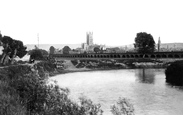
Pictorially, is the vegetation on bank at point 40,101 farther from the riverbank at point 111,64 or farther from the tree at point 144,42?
the tree at point 144,42

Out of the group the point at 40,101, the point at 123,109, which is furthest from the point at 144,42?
the point at 123,109

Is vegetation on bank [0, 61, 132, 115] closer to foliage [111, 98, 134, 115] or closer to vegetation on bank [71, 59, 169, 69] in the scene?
foliage [111, 98, 134, 115]

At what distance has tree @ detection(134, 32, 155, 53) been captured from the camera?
413ft

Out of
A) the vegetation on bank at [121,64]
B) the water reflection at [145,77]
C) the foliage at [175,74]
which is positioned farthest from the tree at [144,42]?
the foliage at [175,74]

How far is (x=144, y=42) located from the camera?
126 m

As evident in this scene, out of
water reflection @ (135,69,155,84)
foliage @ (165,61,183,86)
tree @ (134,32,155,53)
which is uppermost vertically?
tree @ (134,32,155,53)

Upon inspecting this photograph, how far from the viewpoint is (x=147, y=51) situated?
128 metres

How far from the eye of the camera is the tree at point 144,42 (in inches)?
4956

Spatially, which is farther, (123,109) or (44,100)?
(44,100)

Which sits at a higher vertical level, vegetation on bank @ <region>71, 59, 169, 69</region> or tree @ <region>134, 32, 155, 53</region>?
tree @ <region>134, 32, 155, 53</region>

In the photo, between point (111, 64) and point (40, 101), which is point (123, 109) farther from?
point (111, 64)

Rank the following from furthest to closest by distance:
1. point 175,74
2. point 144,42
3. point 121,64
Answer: point 144,42 → point 121,64 → point 175,74

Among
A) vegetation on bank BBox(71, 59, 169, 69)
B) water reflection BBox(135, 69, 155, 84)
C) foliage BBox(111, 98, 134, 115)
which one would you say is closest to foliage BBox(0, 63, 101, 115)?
foliage BBox(111, 98, 134, 115)

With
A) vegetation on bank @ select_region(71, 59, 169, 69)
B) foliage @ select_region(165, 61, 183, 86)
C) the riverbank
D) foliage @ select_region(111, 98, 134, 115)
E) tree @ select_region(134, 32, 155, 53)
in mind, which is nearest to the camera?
foliage @ select_region(111, 98, 134, 115)
